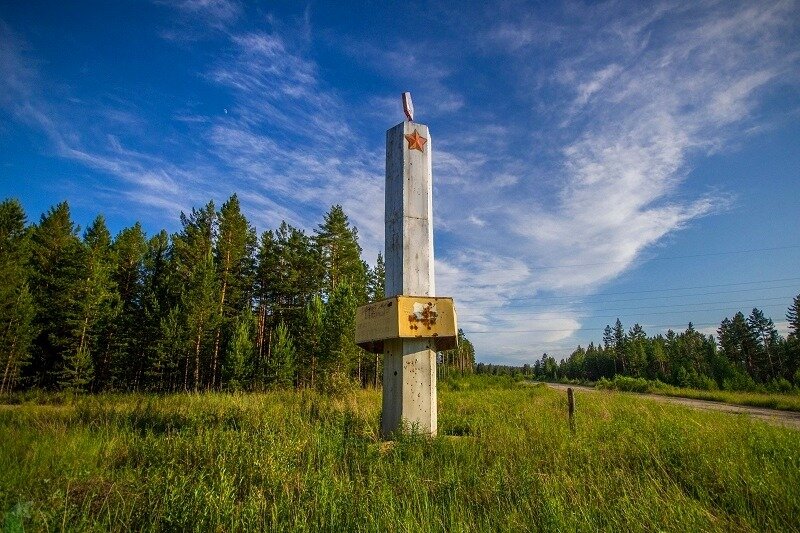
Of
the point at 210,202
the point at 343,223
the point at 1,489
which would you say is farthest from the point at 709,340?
the point at 1,489

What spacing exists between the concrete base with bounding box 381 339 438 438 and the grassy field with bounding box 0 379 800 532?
0.18 m

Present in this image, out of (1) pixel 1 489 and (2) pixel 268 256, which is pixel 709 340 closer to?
(2) pixel 268 256

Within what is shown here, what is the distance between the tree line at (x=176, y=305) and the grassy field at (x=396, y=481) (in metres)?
16.3

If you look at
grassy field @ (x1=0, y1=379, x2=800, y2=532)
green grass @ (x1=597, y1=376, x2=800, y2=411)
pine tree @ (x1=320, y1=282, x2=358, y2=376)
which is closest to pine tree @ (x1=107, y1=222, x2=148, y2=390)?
pine tree @ (x1=320, y1=282, x2=358, y2=376)

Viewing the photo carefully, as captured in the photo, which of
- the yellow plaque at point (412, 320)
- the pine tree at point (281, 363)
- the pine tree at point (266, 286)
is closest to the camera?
the yellow plaque at point (412, 320)

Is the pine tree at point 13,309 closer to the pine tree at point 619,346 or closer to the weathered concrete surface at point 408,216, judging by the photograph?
the weathered concrete surface at point 408,216

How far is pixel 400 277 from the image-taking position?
11.9 feet

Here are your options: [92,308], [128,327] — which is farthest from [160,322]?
[128,327]

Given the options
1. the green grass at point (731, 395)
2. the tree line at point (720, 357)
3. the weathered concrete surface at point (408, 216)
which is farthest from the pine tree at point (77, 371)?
the tree line at point (720, 357)

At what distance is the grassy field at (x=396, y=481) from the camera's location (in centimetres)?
226

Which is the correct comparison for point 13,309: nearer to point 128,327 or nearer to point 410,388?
point 128,327

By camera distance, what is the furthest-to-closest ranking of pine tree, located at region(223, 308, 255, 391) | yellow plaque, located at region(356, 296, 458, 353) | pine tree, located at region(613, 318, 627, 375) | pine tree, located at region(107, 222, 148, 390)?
pine tree, located at region(613, 318, 627, 375) < pine tree, located at region(107, 222, 148, 390) < pine tree, located at region(223, 308, 255, 391) < yellow plaque, located at region(356, 296, 458, 353)

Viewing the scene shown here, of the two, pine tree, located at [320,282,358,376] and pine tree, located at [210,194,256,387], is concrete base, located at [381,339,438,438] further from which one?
pine tree, located at [210,194,256,387]

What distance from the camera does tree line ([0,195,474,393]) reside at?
982 inches
